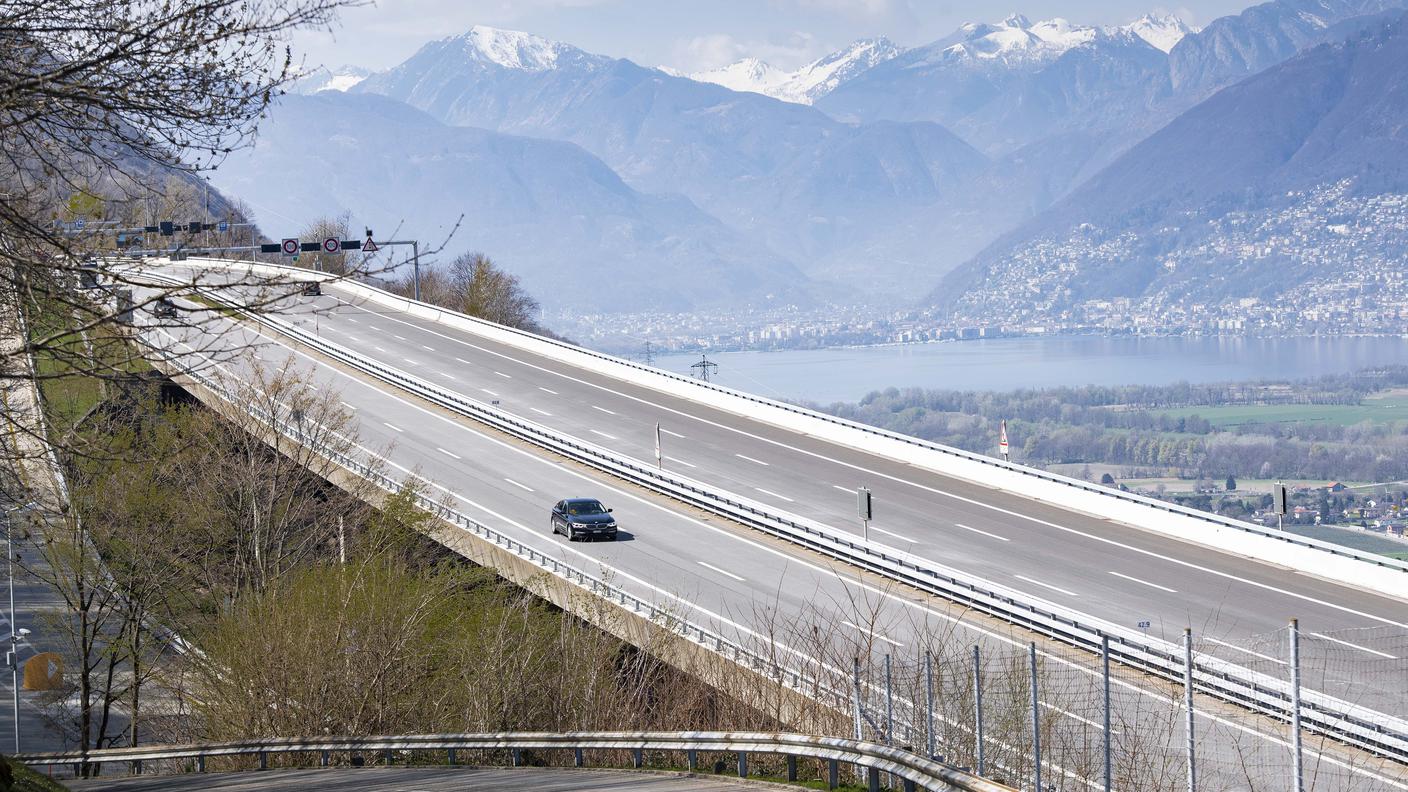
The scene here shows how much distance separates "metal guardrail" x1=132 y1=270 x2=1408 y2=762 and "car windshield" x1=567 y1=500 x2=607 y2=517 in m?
3.33

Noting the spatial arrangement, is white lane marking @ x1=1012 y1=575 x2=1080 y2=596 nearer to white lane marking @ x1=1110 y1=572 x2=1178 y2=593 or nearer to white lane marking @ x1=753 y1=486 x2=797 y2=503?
white lane marking @ x1=1110 y1=572 x2=1178 y2=593

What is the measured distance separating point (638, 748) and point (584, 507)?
20489 millimetres

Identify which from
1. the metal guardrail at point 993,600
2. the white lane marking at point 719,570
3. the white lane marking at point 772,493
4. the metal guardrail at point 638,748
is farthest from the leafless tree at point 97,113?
the white lane marking at point 772,493

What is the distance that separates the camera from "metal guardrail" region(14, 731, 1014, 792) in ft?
39.8

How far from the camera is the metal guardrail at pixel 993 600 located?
61.0ft

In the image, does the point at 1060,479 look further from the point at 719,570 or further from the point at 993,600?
the point at 993,600

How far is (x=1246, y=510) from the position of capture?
7594 cm

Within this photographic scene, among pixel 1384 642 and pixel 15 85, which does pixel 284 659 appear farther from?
pixel 1384 642

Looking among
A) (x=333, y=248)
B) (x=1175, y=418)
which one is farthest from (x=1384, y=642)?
(x=1175, y=418)

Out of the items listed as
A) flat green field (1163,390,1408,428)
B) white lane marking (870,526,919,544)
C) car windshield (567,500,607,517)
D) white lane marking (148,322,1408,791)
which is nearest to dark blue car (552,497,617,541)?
car windshield (567,500,607,517)

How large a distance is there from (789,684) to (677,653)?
130 inches

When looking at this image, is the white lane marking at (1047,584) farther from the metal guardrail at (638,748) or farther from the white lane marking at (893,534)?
the metal guardrail at (638,748)

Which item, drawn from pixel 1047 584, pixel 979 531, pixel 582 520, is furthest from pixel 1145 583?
pixel 582 520

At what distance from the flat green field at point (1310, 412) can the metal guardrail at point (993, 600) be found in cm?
10079
